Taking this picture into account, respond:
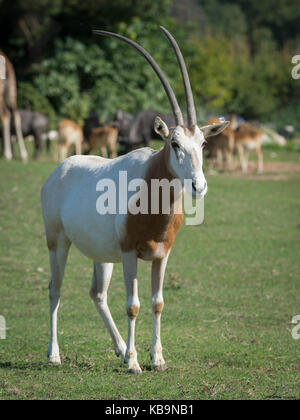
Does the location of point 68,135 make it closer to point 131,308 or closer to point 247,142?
point 247,142

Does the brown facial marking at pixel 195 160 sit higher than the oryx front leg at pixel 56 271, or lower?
higher

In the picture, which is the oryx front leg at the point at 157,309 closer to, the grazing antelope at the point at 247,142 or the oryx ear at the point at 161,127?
the oryx ear at the point at 161,127

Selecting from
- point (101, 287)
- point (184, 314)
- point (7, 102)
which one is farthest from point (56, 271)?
point (7, 102)

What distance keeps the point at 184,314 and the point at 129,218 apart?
8.52 feet

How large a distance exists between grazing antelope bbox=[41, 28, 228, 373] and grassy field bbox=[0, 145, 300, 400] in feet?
1.21

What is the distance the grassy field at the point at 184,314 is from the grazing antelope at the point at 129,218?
37 centimetres

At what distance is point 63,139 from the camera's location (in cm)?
1802

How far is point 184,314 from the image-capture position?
755 centimetres

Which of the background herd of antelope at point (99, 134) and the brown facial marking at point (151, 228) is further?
the background herd of antelope at point (99, 134)

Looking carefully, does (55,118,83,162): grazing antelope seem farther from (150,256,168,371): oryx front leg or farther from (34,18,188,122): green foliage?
(150,256,168,371): oryx front leg

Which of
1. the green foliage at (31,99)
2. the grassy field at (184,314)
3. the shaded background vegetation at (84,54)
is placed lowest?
the grassy field at (184,314)

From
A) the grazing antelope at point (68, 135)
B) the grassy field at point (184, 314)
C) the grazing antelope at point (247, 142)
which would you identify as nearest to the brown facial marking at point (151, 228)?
the grassy field at point (184, 314)

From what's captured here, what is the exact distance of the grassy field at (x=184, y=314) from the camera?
5.09 metres
